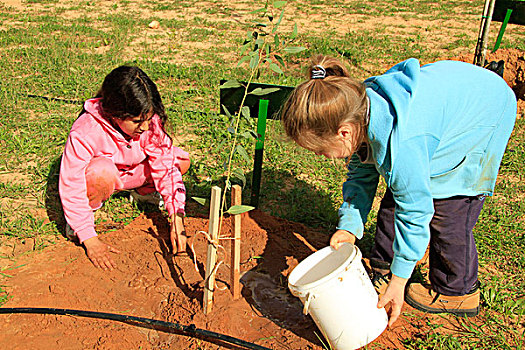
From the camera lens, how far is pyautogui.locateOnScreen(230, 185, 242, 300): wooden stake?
1993 millimetres

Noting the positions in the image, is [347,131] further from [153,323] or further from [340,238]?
[153,323]

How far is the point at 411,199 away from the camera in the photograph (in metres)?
1.76

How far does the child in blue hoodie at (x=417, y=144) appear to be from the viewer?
171cm

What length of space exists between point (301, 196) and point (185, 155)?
880 mm

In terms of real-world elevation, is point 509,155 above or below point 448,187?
below

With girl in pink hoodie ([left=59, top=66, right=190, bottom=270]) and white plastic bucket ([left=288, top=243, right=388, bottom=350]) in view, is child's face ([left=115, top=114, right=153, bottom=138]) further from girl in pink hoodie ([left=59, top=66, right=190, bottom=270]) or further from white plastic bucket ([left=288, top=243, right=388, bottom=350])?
white plastic bucket ([left=288, top=243, right=388, bottom=350])

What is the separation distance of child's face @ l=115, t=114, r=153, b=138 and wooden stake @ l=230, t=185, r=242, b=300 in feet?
2.38

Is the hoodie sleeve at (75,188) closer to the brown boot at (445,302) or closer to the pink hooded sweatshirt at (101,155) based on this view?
the pink hooded sweatshirt at (101,155)

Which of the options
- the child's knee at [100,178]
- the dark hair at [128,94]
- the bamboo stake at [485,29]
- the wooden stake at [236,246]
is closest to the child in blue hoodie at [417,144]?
the wooden stake at [236,246]

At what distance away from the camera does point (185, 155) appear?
316 cm

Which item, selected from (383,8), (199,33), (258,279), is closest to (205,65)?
(199,33)

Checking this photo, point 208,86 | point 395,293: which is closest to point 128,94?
point 395,293

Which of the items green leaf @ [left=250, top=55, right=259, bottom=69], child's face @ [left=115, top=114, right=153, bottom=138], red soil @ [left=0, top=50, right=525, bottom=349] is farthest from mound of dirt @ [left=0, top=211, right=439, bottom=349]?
green leaf @ [left=250, top=55, right=259, bottom=69]

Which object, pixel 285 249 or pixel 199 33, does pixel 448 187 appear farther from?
pixel 199 33
